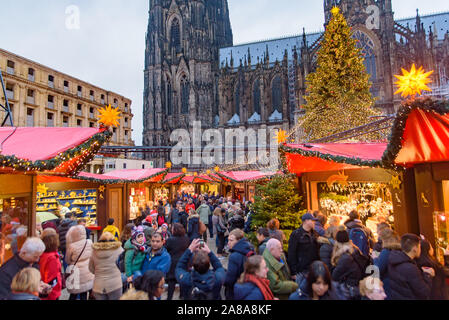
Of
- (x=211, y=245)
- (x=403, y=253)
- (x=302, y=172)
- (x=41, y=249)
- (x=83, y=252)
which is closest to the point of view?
(x=403, y=253)

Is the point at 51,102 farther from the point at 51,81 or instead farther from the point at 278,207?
the point at 278,207

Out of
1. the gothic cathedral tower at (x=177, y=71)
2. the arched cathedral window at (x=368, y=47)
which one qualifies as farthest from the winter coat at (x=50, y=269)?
the gothic cathedral tower at (x=177, y=71)

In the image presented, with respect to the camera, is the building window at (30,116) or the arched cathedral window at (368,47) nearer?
the building window at (30,116)

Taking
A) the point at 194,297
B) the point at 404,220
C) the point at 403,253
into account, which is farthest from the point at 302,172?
the point at 194,297

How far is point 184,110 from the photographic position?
43125 mm

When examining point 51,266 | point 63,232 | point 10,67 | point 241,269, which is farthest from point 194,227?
point 10,67

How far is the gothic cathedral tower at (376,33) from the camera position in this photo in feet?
90.4

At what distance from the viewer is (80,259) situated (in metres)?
3.80

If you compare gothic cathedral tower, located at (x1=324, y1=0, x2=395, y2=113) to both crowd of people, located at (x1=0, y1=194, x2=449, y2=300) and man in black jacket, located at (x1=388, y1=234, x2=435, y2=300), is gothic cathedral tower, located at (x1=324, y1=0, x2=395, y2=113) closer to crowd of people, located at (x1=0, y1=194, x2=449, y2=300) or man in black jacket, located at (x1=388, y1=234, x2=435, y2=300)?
crowd of people, located at (x1=0, y1=194, x2=449, y2=300)

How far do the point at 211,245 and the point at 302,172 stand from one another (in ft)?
14.3

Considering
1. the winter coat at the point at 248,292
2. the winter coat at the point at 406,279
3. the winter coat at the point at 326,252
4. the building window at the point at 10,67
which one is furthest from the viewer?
the building window at the point at 10,67

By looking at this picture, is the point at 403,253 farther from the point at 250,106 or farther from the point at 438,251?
the point at 250,106

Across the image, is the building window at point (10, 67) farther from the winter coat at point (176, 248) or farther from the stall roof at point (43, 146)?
the winter coat at point (176, 248)

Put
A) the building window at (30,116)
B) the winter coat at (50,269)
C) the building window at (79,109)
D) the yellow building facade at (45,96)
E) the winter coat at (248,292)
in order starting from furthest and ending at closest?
the building window at (79,109), the building window at (30,116), the yellow building facade at (45,96), the winter coat at (50,269), the winter coat at (248,292)
